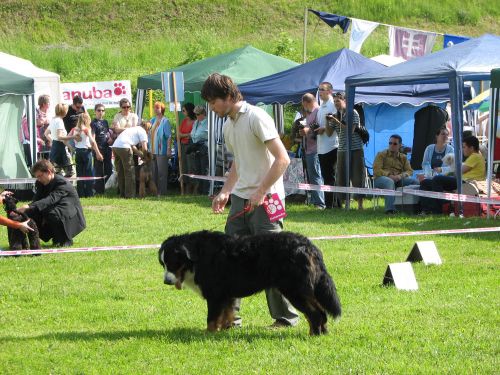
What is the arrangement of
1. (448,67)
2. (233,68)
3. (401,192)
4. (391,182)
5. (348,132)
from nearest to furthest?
(448,67) < (401,192) < (391,182) < (348,132) < (233,68)

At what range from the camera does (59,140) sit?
16.7 meters

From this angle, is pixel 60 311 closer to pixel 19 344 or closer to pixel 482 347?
pixel 19 344

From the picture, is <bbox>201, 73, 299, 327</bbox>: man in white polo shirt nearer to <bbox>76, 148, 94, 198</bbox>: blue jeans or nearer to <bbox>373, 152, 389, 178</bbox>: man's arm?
<bbox>373, 152, 389, 178</bbox>: man's arm

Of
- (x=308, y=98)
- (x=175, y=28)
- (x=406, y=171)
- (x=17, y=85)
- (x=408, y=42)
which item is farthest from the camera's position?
(x=175, y=28)

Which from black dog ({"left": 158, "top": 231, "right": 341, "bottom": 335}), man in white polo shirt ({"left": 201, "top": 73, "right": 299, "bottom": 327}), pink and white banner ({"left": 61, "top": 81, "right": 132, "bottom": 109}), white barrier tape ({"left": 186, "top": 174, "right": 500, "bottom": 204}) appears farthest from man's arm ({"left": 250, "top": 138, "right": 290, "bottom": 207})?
pink and white banner ({"left": 61, "top": 81, "right": 132, "bottom": 109})

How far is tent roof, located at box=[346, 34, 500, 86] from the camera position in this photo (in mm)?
12579

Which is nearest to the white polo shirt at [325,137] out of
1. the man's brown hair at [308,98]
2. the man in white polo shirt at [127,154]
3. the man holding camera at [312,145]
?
the man holding camera at [312,145]

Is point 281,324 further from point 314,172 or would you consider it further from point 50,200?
point 314,172

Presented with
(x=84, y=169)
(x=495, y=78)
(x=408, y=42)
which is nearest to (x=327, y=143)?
(x=495, y=78)

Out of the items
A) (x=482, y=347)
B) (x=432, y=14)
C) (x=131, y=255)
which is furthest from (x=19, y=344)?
(x=432, y=14)

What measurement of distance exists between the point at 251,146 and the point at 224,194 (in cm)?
43

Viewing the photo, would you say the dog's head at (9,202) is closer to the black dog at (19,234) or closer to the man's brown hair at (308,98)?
the black dog at (19,234)

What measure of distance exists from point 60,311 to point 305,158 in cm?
872

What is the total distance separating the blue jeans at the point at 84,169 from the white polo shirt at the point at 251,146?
11.4m
